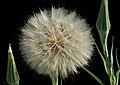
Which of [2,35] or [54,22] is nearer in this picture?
[54,22]

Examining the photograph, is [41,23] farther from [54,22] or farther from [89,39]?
[89,39]

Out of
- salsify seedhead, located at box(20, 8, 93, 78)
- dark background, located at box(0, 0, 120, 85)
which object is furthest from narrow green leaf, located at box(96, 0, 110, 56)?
dark background, located at box(0, 0, 120, 85)

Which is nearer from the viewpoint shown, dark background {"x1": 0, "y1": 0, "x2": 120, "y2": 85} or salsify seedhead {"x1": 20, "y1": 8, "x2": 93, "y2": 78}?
salsify seedhead {"x1": 20, "y1": 8, "x2": 93, "y2": 78}

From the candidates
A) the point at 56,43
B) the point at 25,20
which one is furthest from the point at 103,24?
the point at 25,20

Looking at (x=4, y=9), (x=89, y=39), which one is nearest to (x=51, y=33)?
(x=89, y=39)

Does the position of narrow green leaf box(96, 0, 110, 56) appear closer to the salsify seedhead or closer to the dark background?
the salsify seedhead
